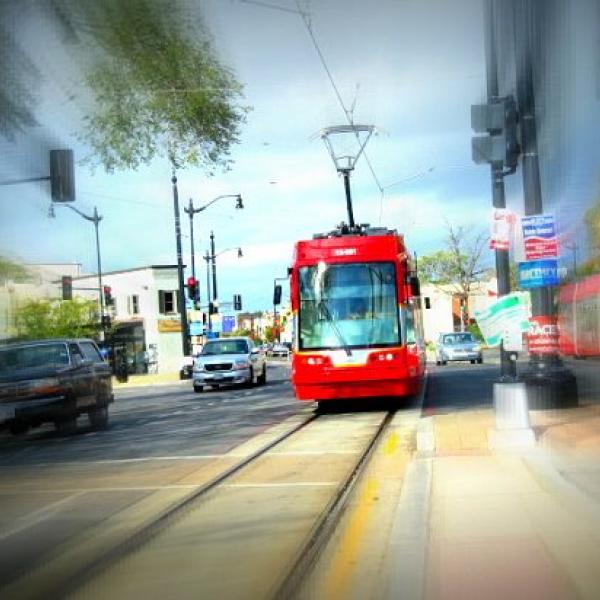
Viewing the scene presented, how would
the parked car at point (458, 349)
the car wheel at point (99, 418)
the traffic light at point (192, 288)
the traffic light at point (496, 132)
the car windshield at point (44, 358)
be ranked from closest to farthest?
1. the car windshield at point (44, 358)
2. the traffic light at point (496, 132)
3. the car wheel at point (99, 418)
4. the traffic light at point (192, 288)
5. the parked car at point (458, 349)

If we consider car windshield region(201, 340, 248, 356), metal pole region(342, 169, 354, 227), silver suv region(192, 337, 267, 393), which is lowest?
silver suv region(192, 337, 267, 393)

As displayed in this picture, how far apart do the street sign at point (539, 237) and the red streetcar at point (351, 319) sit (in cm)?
518

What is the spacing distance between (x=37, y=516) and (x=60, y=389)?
21.1ft

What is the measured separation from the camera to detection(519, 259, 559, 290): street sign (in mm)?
11672

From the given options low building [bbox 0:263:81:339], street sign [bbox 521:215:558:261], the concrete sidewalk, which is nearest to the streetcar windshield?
street sign [bbox 521:215:558:261]

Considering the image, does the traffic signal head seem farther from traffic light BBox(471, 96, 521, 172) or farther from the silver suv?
the silver suv

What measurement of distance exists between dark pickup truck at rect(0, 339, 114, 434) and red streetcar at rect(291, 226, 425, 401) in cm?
363

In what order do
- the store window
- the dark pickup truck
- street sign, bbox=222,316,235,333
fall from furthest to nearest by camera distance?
street sign, bbox=222,316,235,333
the store window
the dark pickup truck

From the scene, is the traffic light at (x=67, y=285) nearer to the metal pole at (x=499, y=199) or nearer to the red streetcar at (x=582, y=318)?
the metal pole at (x=499, y=199)

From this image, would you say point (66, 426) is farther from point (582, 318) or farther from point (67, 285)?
point (582, 318)

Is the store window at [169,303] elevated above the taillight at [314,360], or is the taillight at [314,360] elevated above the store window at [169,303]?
the store window at [169,303]

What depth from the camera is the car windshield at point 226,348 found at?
96.5 ft

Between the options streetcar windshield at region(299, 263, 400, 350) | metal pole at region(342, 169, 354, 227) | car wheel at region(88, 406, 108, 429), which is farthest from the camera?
metal pole at region(342, 169, 354, 227)

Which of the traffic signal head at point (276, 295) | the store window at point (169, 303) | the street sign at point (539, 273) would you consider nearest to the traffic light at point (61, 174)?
the street sign at point (539, 273)
